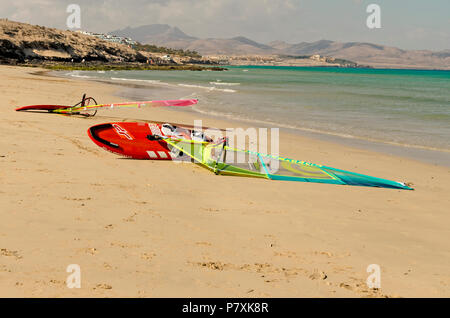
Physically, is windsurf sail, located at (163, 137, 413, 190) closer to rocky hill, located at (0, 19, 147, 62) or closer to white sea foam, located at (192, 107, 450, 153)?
white sea foam, located at (192, 107, 450, 153)

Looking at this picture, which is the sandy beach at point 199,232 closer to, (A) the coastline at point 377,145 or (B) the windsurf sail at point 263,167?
(B) the windsurf sail at point 263,167

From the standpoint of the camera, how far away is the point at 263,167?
9.23 metres

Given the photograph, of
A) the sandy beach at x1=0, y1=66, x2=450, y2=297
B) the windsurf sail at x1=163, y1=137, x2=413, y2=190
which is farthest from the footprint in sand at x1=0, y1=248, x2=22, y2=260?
the windsurf sail at x1=163, y1=137, x2=413, y2=190

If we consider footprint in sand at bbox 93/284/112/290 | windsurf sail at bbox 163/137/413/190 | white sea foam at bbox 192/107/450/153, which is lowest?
footprint in sand at bbox 93/284/112/290

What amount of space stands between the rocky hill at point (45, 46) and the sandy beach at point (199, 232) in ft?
256

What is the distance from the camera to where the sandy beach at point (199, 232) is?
425 centimetres

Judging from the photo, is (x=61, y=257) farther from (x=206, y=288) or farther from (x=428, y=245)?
(x=428, y=245)

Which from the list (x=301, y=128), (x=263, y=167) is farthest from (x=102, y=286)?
(x=301, y=128)

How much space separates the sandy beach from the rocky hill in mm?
78064

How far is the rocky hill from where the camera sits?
3140 inches

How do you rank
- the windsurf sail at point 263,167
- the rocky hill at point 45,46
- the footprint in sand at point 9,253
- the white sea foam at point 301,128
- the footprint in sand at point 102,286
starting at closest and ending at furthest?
the footprint in sand at point 102,286
the footprint in sand at point 9,253
the windsurf sail at point 263,167
the white sea foam at point 301,128
the rocky hill at point 45,46

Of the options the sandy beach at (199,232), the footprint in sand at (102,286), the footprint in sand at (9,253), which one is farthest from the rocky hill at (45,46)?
the footprint in sand at (102,286)

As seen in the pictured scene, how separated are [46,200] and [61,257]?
1969 mm

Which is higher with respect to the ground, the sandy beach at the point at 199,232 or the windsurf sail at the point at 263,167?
the windsurf sail at the point at 263,167
